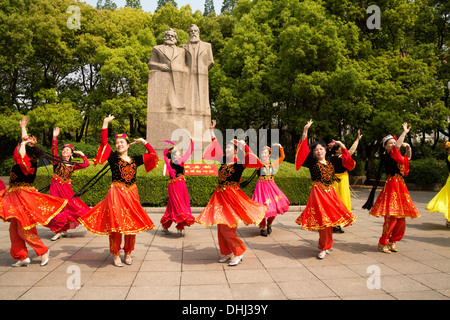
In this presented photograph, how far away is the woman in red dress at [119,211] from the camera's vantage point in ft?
17.4

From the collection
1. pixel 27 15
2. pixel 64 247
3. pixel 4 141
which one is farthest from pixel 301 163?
pixel 4 141

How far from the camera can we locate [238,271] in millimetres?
5227

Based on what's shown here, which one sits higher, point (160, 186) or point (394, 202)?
point (394, 202)

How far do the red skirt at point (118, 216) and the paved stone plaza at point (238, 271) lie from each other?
0.63 metres

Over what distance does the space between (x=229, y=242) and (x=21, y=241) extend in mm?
3337

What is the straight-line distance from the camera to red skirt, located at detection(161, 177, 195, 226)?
25.1 ft

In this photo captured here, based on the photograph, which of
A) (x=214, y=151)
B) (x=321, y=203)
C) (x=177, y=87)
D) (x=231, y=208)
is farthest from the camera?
(x=177, y=87)

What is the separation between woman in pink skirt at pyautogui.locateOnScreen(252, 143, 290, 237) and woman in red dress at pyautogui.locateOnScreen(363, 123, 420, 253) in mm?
2028
